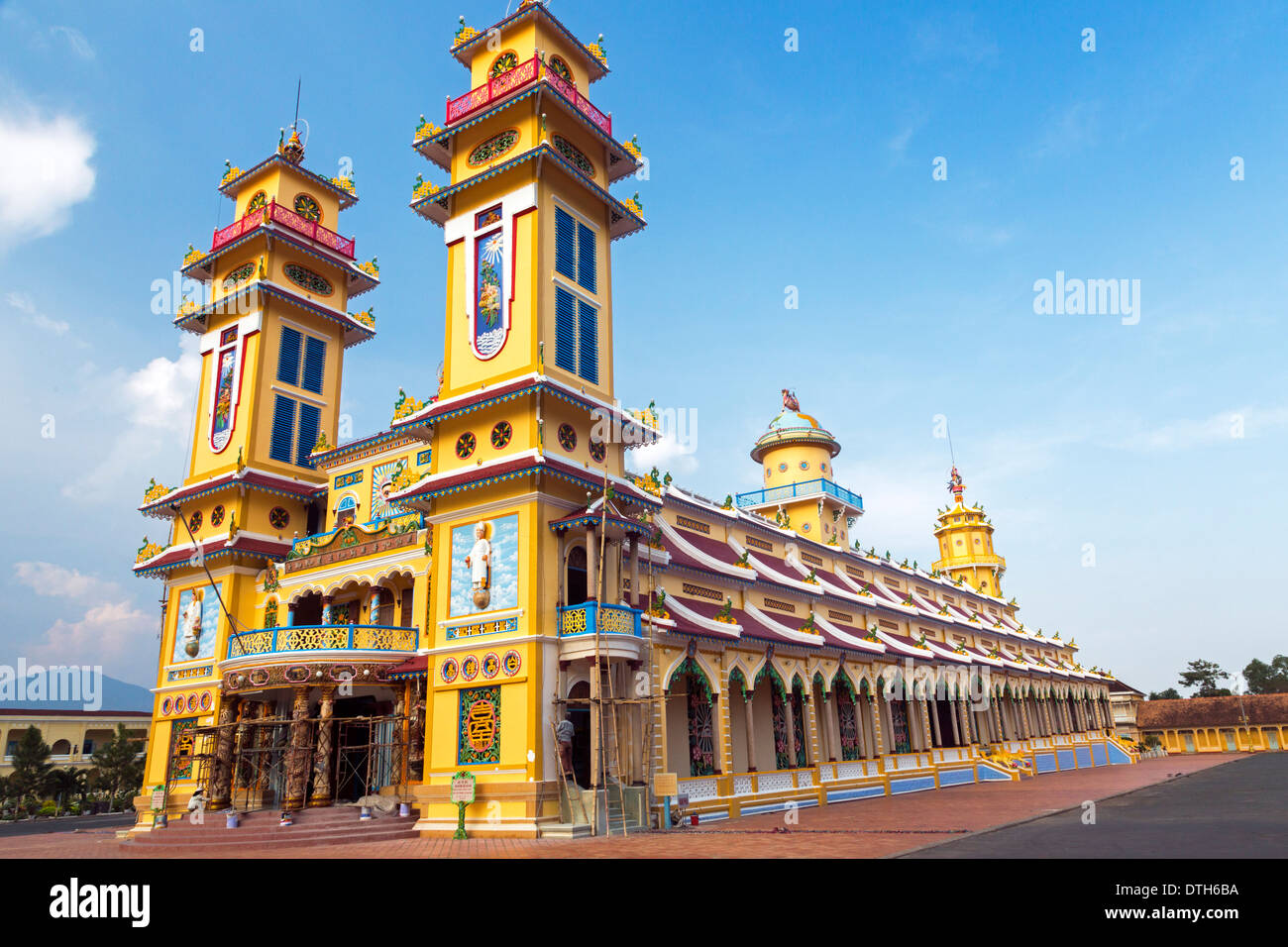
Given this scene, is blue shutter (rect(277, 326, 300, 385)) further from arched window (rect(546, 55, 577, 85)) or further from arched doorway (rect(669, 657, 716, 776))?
arched doorway (rect(669, 657, 716, 776))

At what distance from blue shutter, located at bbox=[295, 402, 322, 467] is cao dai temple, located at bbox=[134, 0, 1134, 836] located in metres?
0.09

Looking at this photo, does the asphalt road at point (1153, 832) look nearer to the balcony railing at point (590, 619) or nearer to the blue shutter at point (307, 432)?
the balcony railing at point (590, 619)

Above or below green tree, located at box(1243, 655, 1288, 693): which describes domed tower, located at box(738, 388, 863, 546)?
above

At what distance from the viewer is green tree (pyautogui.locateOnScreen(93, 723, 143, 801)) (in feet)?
174

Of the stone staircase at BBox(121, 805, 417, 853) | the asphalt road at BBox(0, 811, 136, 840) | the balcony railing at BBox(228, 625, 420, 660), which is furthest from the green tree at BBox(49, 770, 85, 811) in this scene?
the stone staircase at BBox(121, 805, 417, 853)

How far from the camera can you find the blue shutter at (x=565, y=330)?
24.8 m

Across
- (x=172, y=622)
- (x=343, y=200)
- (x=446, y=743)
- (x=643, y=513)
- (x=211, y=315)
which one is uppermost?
(x=343, y=200)

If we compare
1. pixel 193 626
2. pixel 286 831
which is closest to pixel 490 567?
pixel 286 831

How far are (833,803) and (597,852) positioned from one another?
16.5 m

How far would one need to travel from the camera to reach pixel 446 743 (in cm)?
2209

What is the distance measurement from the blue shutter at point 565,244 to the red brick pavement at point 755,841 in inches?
627

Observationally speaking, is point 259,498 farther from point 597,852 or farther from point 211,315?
point 597,852

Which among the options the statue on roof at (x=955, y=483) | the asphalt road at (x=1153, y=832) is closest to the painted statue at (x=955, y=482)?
the statue on roof at (x=955, y=483)
